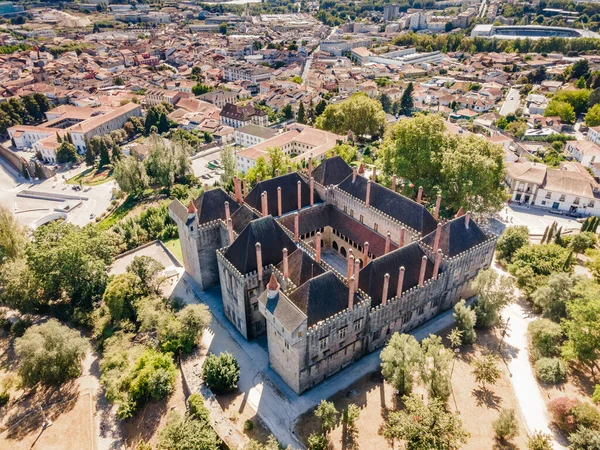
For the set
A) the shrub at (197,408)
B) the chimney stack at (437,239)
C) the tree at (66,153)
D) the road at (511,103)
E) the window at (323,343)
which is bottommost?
the tree at (66,153)

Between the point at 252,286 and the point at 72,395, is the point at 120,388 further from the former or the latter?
the point at 252,286

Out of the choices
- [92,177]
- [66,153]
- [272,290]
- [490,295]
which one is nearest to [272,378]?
[272,290]

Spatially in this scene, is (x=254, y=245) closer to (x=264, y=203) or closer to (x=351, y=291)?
(x=264, y=203)

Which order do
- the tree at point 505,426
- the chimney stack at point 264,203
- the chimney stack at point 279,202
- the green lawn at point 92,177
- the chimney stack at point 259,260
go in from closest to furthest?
the tree at point 505,426 < the chimney stack at point 259,260 < the chimney stack at point 264,203 < the chimney stack at point 279,202 < the green lawn at point 92,177

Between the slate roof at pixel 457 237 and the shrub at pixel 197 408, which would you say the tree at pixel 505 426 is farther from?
the shrub at pixel 197 408

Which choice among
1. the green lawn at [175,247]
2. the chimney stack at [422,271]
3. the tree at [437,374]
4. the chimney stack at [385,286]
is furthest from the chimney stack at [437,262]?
the green lawn at [175,247]

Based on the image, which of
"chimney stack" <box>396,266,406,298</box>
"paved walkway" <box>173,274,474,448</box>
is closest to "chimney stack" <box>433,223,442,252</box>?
"chimney stack" <box>396,266,406,298</box>

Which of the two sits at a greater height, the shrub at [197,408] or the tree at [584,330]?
the tree at [584,330]

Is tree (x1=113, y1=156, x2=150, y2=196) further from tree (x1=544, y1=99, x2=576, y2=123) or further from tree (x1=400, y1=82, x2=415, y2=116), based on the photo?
tree (x1=544, y1=99, x2=576, y2=123)
